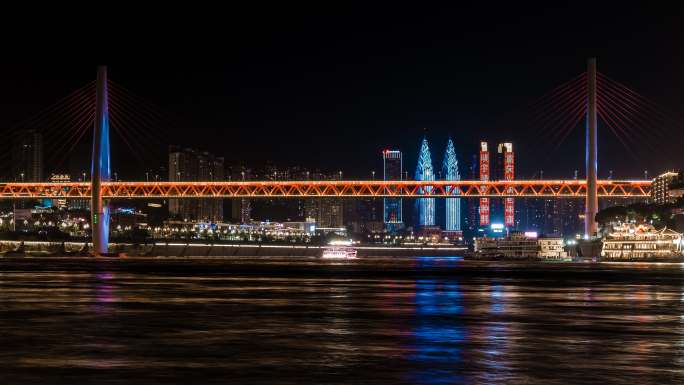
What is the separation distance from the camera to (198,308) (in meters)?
30.6

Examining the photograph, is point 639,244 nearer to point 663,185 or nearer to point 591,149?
point 591,149

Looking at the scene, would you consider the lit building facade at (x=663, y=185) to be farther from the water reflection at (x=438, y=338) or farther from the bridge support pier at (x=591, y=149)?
the water reflection at (x=438, y=338)

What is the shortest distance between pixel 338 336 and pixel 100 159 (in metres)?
73.9

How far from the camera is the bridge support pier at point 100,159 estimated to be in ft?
303

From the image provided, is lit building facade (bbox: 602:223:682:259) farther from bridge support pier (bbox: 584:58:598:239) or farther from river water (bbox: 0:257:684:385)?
river water (bbox: 0:257:684:385)

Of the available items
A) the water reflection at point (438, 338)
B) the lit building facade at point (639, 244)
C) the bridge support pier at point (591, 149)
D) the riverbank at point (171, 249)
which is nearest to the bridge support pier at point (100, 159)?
the riverbank at point (171, 249)

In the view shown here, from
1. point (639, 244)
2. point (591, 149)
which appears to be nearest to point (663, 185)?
point (639, 244)

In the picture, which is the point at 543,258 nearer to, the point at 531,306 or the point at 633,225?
the point at 633,225

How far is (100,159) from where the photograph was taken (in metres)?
93.4

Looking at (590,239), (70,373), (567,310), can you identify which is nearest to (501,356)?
(70,373)

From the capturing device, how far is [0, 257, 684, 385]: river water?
17.3 m

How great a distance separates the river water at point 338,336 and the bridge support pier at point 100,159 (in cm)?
5386

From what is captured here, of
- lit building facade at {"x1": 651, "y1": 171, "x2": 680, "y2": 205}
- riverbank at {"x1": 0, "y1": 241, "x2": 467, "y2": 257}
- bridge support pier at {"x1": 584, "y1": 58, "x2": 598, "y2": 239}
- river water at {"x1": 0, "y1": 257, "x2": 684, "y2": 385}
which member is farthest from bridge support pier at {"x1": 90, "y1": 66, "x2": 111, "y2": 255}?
lit building facade at {"x1": 651, "y1": 171, "x2": 680, "y2": 205}

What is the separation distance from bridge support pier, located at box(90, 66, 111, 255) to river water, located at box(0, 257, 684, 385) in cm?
5386
